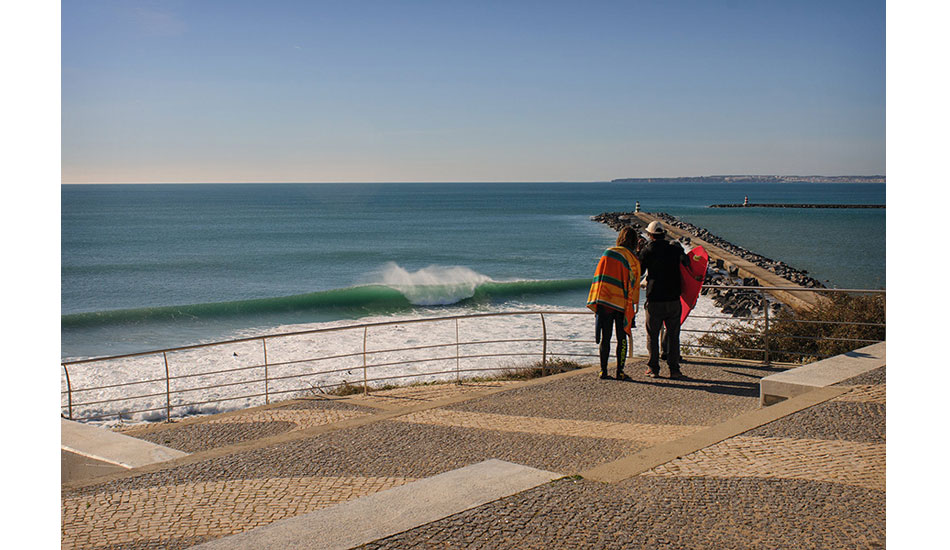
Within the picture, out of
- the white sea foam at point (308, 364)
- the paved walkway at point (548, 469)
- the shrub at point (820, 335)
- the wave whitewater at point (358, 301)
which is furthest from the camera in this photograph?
the wave whitewater at point (358, 301)

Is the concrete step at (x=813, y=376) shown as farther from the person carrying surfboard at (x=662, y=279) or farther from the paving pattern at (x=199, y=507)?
the paving pattern at (x=199, y=507)

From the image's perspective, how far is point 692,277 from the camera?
31.6ft

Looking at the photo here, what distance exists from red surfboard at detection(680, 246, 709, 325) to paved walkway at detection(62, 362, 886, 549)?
3.57ft

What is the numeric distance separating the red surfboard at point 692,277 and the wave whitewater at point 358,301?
75.6ft

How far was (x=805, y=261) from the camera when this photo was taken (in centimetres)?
4541

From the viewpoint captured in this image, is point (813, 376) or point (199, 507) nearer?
point (199, 507)

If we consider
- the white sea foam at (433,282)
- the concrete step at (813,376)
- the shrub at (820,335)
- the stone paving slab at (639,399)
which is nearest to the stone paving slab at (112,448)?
the stone paving slab at (639,399)

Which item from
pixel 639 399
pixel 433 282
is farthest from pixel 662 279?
pixel 433 282

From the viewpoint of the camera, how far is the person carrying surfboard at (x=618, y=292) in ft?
29.3

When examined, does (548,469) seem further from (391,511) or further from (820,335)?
(820,335)

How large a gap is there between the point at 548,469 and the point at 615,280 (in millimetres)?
3484

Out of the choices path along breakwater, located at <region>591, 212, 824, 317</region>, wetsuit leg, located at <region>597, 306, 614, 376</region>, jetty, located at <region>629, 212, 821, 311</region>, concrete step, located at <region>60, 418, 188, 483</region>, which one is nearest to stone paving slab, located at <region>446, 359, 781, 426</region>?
wetsuit leg, located at <region>597, 306, 614, 376</region>

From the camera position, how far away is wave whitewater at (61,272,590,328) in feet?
101

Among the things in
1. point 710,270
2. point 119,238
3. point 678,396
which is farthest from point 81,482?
point 119,238
